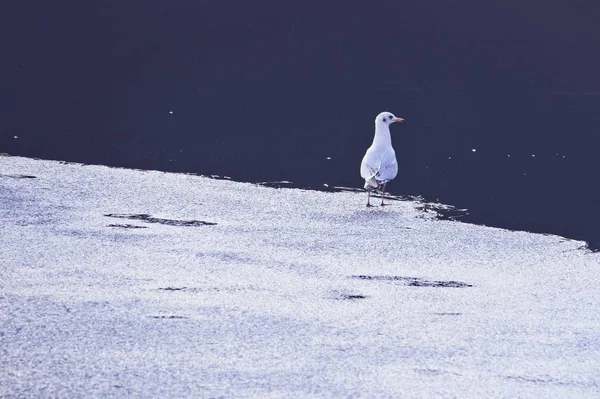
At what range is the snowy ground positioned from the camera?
4.05 meters

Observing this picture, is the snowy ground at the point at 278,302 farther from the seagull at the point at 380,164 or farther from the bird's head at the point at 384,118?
the bird's head at the point at 384,118

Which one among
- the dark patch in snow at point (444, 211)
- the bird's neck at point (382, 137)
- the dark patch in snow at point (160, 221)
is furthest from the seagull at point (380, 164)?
the dark patch in snow at point (160, 221)

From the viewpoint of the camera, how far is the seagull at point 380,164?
351 inches

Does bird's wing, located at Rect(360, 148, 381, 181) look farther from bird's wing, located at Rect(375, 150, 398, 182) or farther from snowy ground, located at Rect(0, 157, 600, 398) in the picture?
snowy ground, located at Rect(0, 157, 600, 398)

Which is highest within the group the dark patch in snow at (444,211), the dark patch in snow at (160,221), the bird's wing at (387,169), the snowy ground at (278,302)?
the bird's wing at (387,169)

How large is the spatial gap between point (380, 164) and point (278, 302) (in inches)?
156

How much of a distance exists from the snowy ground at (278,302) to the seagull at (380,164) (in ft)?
1.50

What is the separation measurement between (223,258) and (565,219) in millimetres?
3858

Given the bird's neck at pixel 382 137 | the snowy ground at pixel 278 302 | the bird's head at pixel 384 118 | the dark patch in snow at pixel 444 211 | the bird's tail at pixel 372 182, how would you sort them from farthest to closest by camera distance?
1. the bird's head at pixel 384 118
2. the bird's neck at pixel 382 137
3. the bird's tail at pixel 372 182
4. the dark patch in snow at pixel 444 211
5. the snowy ground at pixel 278 302

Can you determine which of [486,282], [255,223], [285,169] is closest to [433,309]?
[486,282]

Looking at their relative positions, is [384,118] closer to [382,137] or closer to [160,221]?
[382,137]

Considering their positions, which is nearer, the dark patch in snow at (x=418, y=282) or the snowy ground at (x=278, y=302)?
the snowy ground at (x=278, y=302)

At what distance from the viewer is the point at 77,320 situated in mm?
4734

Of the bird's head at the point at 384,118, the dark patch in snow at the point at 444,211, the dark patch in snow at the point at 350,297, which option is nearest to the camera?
the dark patch in snow at the point at 350,297
